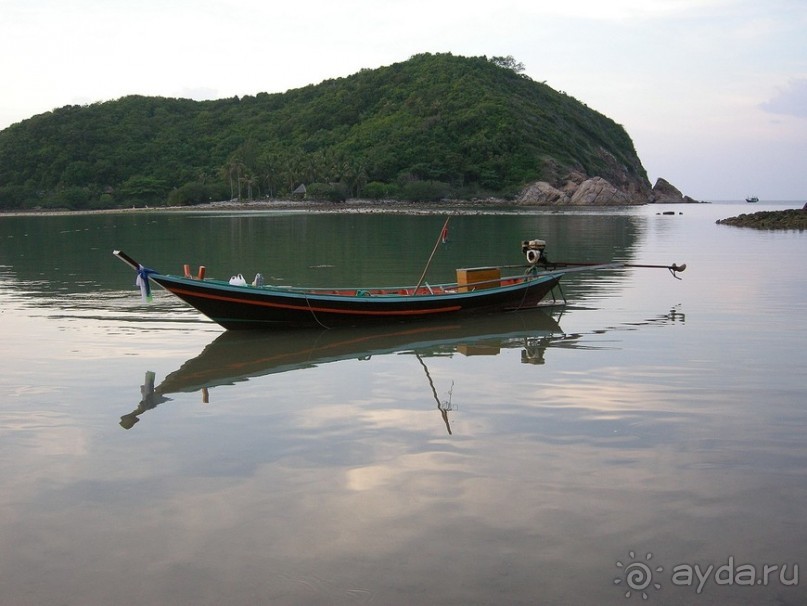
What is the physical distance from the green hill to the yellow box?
327ft

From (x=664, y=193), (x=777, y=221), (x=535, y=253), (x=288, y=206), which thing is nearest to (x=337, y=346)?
(x=535, y=253)

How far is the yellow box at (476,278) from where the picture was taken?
17078 millimetres

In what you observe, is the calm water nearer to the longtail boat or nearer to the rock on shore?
the longtail boat

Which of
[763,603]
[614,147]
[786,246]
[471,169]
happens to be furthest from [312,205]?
[763,603]

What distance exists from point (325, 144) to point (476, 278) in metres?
130

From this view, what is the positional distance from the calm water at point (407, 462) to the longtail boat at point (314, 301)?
0.48 meters

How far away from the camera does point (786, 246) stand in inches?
1444

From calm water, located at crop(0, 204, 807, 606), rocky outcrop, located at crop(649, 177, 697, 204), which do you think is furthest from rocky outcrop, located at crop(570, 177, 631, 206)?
calm water, located at crop(0, 204, 807, 606)

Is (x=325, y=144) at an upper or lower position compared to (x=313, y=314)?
upper

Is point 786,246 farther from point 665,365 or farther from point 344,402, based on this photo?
point 344,402

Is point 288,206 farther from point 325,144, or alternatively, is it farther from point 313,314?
point 313,314

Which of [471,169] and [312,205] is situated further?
[471,169]

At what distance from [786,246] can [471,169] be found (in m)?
98.5

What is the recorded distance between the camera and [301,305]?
14.7 meters
